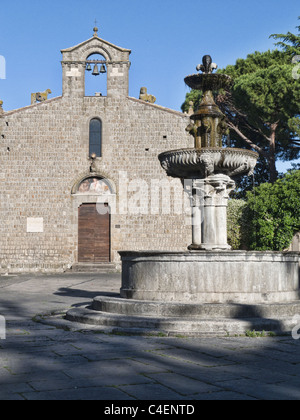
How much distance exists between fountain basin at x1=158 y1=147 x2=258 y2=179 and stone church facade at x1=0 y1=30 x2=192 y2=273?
1311cm

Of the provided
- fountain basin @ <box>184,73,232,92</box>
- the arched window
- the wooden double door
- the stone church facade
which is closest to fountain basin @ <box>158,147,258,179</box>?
fountain basin @ <box>184,73,232,92</box>

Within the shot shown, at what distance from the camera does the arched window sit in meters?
22.1

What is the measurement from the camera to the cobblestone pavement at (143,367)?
3203mm

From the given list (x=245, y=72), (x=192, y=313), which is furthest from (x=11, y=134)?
(x=192, y=313)

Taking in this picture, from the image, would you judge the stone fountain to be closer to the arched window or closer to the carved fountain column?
the carved fountain column

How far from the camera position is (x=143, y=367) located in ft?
13.0

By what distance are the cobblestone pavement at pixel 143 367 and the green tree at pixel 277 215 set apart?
15.2m

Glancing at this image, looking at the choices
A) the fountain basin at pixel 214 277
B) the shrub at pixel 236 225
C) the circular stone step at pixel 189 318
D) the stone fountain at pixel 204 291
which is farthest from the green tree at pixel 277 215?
the circular stone step at pixel 189 318

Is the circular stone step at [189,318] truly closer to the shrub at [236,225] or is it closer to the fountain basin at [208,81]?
the fountain basin at [208,81]

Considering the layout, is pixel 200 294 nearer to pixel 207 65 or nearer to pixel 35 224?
pixel 207 65

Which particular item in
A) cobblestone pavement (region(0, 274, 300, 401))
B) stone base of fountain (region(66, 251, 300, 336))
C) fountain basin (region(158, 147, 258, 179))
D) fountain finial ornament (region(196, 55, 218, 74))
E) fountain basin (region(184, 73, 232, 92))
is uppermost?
fountain finial ornament (region(196, 55, 218, 74))

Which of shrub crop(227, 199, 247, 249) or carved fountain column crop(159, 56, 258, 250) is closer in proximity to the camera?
carved fountain column crop(159, 56, 258, 250)

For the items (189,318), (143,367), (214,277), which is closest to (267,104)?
(214,277)
